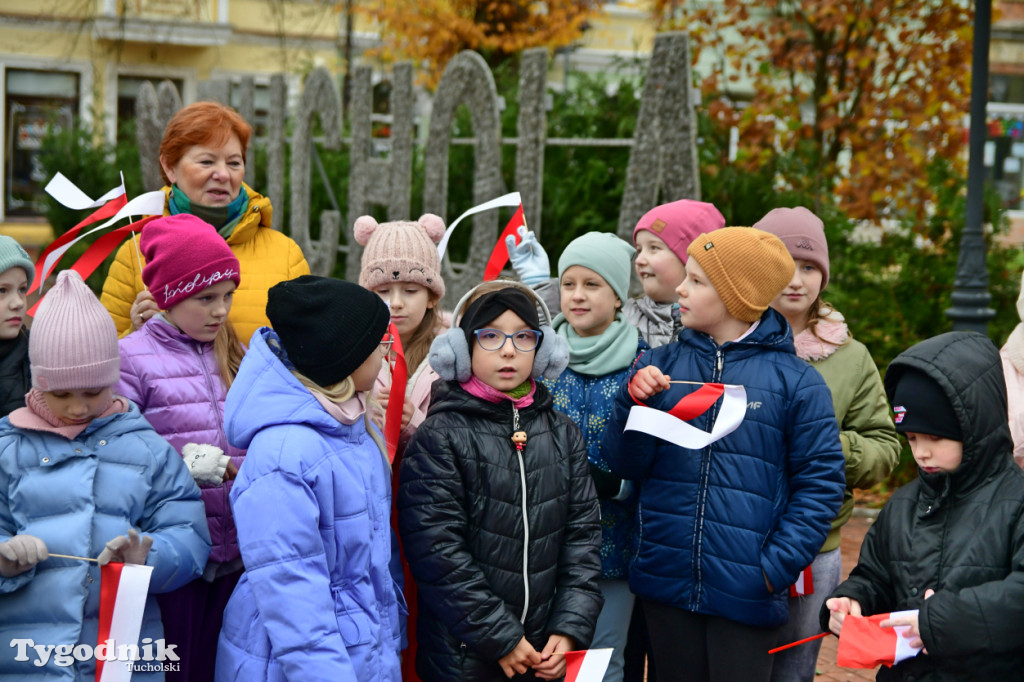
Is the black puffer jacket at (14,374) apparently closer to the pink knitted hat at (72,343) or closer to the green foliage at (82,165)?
the pink knitted hat at (72,343)

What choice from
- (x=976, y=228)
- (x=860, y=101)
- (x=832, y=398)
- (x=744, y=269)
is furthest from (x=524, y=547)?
(x=860, y=101)

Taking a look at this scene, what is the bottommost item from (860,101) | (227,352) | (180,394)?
(180,394)

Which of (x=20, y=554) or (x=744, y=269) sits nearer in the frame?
(x=20, y=554)

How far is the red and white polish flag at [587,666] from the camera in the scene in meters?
2.81

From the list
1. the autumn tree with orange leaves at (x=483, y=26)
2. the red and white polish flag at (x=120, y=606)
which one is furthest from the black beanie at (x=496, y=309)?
the autumn tree with orange leaves at (x=483, y=26)

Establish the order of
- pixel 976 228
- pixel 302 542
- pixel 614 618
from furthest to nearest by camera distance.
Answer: pixel 976 228 → pixel 614 618 → pixel 302 542

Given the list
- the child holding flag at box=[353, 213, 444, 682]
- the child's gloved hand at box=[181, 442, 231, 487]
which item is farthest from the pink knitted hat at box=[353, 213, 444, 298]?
the child's gloved hand at box=[181, 442, 231, 487]

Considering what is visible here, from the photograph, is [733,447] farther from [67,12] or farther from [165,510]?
[67,12]

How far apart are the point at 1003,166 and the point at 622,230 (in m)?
17.4

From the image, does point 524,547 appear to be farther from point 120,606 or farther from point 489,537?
point 120,606

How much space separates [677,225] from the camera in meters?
3.58

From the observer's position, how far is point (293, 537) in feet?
8.04

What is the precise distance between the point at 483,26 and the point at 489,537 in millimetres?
10601

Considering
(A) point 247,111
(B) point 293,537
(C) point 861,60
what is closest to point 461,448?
(B) point 293,537
